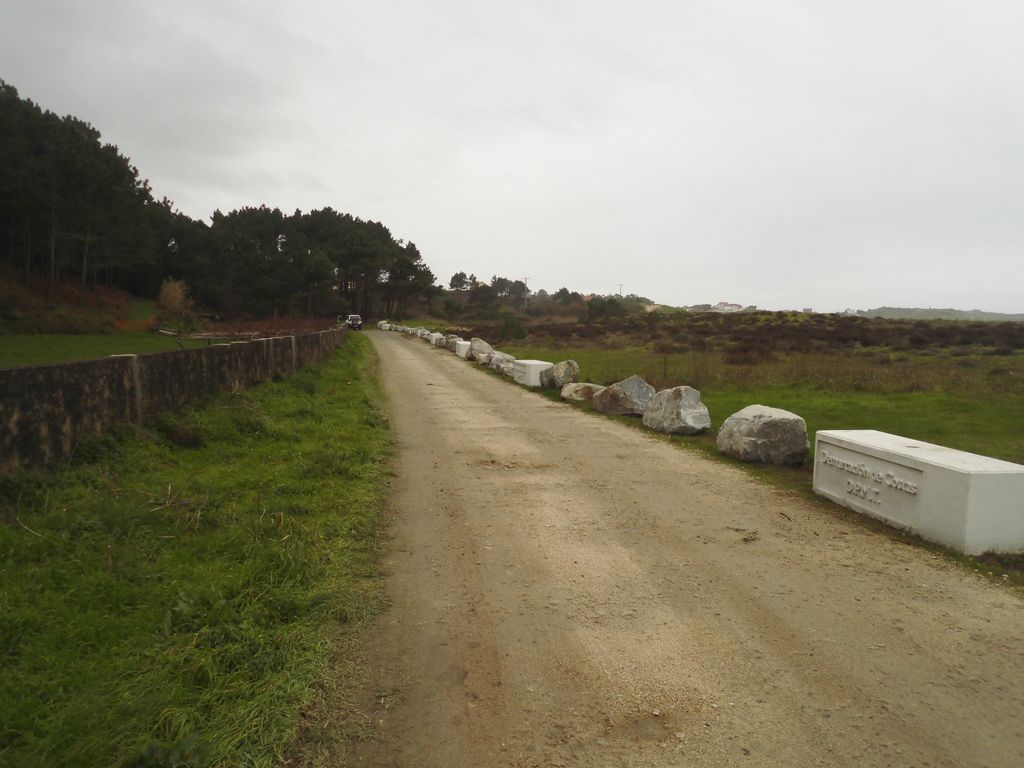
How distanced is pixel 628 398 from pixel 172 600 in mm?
10105

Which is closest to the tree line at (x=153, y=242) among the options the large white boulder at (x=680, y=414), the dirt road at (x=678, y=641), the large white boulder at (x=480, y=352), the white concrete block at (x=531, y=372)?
the large white boulder at (x=480, y=352)

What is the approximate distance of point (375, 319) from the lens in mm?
87375

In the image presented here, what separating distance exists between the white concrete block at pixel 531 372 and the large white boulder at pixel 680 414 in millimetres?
6795

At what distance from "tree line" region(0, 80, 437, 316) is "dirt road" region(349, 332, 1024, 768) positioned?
4870 centimetres

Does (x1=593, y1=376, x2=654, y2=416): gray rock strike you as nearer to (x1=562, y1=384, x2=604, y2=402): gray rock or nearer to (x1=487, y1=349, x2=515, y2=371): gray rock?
(x1=562, y1=384, x2=604, y2=402): gray rock

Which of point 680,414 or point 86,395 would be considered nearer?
point 86,395

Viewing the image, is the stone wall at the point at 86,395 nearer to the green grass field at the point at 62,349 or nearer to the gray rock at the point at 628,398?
the green grass field at the point at 62,349

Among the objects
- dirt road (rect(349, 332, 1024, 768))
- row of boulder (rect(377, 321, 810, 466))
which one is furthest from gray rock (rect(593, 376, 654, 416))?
dirt road (rect(349, 332, 1024, 768))

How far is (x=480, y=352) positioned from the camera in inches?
1120

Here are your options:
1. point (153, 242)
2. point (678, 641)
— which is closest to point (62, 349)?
point (678, 641)

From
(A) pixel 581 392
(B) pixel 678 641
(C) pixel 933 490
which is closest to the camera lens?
(B) pixel 678 641

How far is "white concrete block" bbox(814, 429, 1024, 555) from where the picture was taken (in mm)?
5195

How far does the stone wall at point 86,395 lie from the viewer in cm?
546

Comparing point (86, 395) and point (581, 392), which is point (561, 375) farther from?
point (86, 395)
